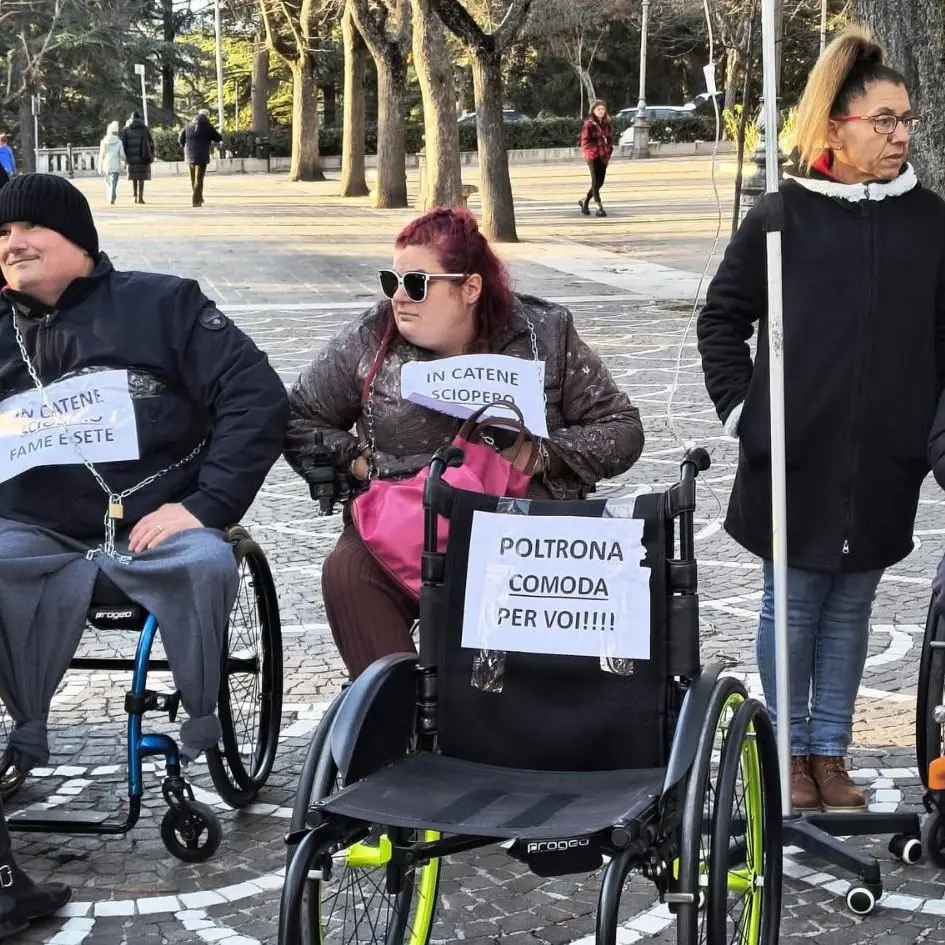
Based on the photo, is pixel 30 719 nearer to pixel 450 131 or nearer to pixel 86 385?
pixel 86 385

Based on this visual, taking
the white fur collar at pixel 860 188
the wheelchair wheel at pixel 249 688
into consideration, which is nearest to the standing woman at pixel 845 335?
the white fur collar at pixel 860 188

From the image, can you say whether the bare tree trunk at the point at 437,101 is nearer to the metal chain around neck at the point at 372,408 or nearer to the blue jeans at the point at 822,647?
the metal chain around neck at the point at 372,408

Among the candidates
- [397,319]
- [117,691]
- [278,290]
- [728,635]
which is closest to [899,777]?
[728,635]

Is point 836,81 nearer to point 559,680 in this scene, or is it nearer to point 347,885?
point 559,680

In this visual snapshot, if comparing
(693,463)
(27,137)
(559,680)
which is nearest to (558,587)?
(559,680)

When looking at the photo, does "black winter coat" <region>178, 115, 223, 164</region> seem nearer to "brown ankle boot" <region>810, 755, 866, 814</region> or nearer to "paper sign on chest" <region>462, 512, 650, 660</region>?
"brown ankle boot" <region>810, 755, 866, 814</region>

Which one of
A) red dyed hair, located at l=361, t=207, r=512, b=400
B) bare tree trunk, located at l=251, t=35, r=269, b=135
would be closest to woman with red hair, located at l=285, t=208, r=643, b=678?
red dyed hair, located at l=361, t=207, r=512, b=400

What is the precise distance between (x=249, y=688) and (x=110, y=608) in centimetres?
64

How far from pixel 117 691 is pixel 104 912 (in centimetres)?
171

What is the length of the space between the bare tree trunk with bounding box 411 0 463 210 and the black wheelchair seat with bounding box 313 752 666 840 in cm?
1853

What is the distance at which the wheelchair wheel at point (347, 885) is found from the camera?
8.89ft

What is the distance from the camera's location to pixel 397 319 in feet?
13.8

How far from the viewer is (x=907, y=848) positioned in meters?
3.93

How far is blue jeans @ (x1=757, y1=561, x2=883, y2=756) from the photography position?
4164mm
